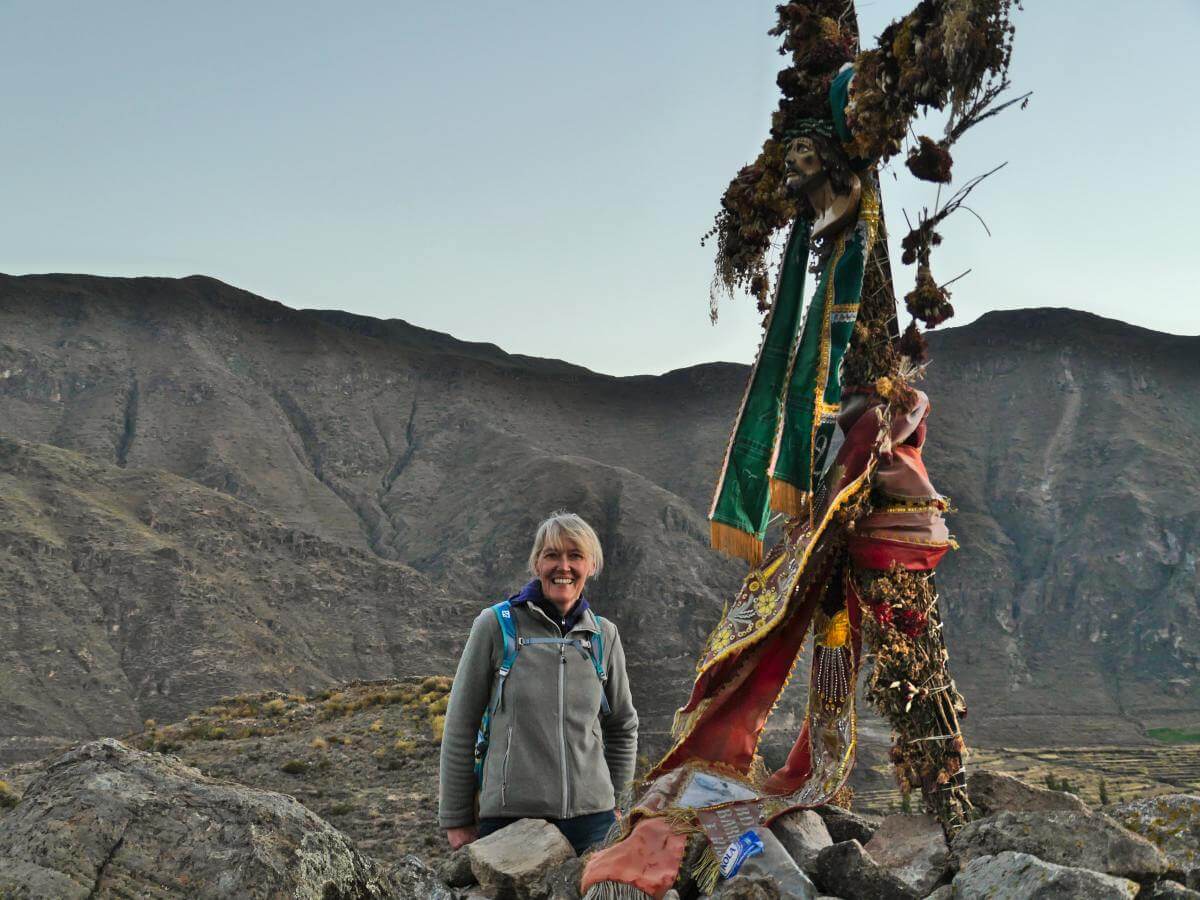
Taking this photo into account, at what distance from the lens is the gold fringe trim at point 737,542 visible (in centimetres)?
592

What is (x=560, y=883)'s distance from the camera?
14.6 ft

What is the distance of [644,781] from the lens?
17.7 feet

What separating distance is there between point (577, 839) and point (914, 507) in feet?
7.77

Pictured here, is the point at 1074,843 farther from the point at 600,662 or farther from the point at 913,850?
the point at 600,662

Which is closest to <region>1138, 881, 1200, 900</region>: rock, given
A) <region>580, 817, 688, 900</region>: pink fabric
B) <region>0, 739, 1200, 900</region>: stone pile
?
<region>0, 739, 1200, 900</region>: stone pile

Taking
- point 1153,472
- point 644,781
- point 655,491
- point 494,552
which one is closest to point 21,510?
point 494,552

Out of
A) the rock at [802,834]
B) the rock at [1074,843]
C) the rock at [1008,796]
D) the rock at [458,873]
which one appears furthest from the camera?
the rock at [1008,796]

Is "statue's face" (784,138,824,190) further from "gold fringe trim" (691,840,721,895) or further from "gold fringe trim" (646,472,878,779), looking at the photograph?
"gold fringe trim" (691,840,721,895)

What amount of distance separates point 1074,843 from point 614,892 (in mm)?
1756

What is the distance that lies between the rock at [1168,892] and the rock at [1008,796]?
1.25 m

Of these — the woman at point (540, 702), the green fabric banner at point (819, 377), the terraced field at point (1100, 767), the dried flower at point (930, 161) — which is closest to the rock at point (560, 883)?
the woman at point (540, 702)

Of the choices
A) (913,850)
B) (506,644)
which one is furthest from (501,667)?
(913,850)

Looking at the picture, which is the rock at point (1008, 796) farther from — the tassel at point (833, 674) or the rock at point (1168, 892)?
the rock at point (1168, 892)

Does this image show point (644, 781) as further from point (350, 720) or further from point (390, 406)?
point (390, 406)
